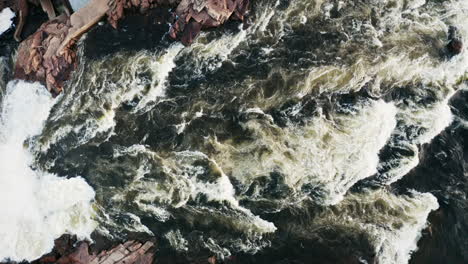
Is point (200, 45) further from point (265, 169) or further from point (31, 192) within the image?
point (31, 192)

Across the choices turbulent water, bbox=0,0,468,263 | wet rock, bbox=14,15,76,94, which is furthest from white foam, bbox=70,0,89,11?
turbulent water, bbox=0,0,468,263

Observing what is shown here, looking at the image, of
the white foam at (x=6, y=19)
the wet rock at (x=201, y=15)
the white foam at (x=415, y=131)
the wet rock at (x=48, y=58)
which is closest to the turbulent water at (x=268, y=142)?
the white foam at (x=415, y=131)

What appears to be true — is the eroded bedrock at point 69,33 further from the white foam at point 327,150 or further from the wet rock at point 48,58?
the white foam at point 327,150

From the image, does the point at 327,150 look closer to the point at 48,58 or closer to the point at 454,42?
the point at 454,42

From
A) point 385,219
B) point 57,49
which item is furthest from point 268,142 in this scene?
point 57,49

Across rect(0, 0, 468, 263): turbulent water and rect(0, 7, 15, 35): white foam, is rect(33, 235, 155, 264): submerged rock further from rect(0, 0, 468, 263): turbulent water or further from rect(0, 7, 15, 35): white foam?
rect(0, 7, 15, 35): white foam

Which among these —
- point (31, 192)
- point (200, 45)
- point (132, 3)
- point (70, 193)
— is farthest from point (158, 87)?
point (31, 192)
